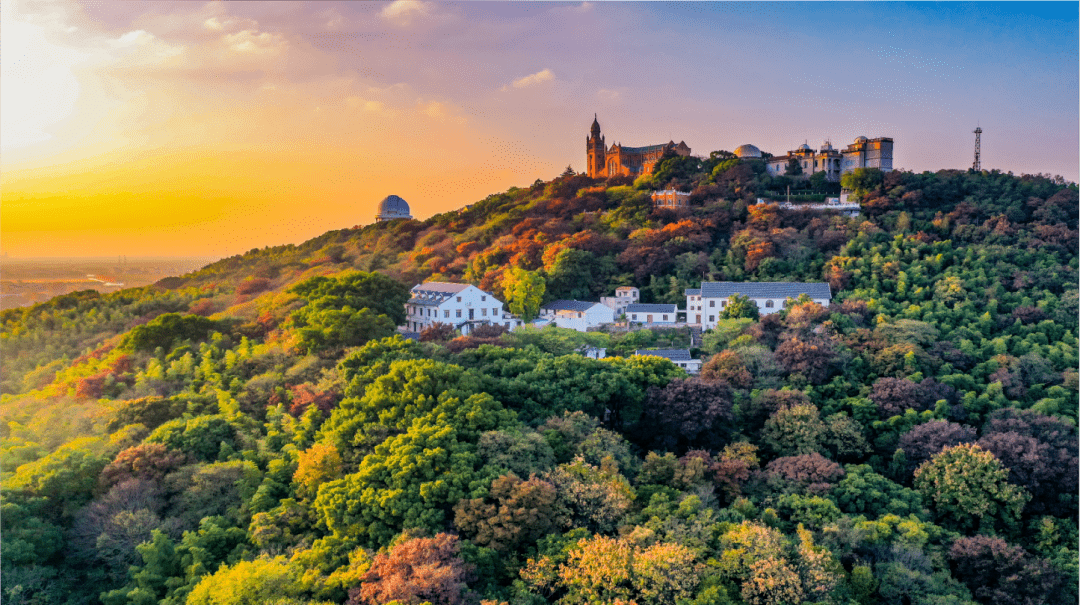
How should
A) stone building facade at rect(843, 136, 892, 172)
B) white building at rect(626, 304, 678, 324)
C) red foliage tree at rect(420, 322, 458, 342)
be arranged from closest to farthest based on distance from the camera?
red foliage tree at rect(420, 322, 458, 342) < white building at rect(626, 304, 678, 324) < stone building facade at rect(843, 136, 892, 172)

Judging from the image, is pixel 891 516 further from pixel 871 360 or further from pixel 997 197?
pixel 997 197

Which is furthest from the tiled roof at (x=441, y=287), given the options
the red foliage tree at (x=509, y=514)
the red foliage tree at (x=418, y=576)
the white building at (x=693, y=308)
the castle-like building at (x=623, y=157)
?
the castle-like building at (x=623, y=157)

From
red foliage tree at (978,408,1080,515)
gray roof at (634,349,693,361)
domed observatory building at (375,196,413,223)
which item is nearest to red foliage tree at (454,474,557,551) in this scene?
red foliage tree at (978,408,1080,515)

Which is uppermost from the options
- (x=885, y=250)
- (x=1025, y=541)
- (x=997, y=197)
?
(x=997, y=197)

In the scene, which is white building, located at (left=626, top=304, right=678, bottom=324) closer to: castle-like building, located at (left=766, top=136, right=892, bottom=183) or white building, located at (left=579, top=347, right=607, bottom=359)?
white building, located at (left=579, top=347, right=607, bottom=359)

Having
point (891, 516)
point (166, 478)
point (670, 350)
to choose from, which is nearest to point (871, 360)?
point (670, 350)

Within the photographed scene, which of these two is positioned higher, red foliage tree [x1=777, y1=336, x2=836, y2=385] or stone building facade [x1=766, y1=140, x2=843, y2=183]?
stone building facade [x1=766, y1=140, x2=843, y2=183]

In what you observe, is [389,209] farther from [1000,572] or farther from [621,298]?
[1000,572]
